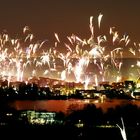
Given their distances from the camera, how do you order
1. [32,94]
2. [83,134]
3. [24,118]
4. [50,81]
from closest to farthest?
[83,134]
[24,118]
[32,94]
[50,81]

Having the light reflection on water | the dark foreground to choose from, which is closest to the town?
the light reflection on water

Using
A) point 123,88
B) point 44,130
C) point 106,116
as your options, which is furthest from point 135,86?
point 44,130

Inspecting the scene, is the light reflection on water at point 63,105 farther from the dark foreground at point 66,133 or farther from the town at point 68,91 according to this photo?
the dark foreground at point 66,133

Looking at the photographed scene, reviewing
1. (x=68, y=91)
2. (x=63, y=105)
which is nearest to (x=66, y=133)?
(x=63, y=105)

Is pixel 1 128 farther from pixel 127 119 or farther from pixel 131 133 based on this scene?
pixel 127 119

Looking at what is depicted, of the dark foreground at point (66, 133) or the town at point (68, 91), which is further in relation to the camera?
the town at point (68, 91)

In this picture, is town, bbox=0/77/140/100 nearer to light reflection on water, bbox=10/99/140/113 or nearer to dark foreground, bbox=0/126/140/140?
light reflection on water, bbox=10/99/140/113

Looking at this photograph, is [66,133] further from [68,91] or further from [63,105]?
[68,91]

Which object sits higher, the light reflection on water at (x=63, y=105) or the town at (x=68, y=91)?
the town at (x=68, y=91)

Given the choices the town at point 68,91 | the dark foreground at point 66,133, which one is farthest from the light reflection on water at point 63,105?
Answer: the dark foreground at point 66,133

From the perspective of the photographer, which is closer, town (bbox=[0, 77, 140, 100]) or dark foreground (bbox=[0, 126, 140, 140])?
dark foreground (bbox=[0, 126, 140, 140])

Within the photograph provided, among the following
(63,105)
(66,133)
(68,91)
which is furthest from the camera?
(68,91)
